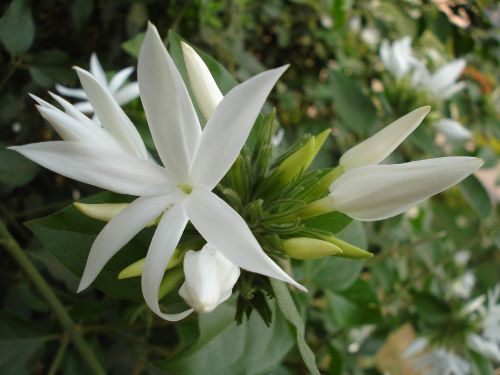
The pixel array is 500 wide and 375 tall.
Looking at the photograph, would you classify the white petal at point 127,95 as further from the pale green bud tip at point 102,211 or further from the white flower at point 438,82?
the white flower at point 438,82

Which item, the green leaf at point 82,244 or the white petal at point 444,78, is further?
the white petal at point 444,78

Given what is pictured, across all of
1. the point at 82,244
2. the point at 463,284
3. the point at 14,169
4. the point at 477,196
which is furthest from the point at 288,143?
the point at 463,284

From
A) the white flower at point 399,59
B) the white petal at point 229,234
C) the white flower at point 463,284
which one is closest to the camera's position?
the white petal at point 229,234

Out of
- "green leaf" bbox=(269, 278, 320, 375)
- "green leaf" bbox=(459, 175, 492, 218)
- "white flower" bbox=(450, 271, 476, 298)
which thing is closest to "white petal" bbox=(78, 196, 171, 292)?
"green leaf" bbox=(269, 278, 320, 375)

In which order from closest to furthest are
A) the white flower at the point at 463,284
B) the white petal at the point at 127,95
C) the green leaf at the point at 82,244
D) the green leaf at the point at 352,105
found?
the green leaf at the point at 82,244 → the white petal at the point at 127,95 → the green leaf at the point at 352,105 → the white flower at the point at 463,284

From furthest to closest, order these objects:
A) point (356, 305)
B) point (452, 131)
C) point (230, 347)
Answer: point (452, 131) → point (356, 305) → point (230, 347)

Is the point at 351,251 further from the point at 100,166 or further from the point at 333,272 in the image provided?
the point at 333,272

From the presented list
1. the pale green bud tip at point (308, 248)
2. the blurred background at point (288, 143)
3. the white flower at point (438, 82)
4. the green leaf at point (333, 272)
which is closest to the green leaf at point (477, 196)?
the blurred background at point (288, 143)

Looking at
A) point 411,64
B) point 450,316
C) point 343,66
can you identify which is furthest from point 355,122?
point 450,316
